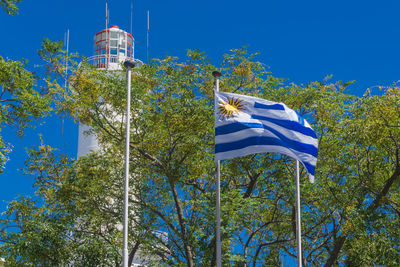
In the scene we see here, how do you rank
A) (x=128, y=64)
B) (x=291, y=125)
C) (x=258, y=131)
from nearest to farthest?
(x=258, y=131) → (x=291, y=125) → (x=128, y=64)

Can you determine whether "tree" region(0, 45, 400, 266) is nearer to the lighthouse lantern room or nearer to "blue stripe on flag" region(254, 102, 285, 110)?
"blue stripe on flag" region(254, 102, 285, 110)

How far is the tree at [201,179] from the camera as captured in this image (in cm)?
1975

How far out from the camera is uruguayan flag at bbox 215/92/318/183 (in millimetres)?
14188

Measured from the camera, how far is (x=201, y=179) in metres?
23.3

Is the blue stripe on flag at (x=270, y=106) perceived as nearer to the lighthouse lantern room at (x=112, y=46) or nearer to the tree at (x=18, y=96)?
the tree at (x=18, y=96)

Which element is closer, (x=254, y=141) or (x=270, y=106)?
(x=254, y=141)

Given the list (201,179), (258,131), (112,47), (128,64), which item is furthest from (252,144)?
(112,47)

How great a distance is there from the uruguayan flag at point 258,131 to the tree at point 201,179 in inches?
200

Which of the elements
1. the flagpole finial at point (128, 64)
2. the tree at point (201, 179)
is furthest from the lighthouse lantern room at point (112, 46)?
the flagpole finial at point (128, 64)

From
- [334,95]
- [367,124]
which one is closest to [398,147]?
[367,124]

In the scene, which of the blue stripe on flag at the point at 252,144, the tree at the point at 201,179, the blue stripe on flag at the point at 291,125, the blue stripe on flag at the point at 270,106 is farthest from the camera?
the tree at the point at 201,179

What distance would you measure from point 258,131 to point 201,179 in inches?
368

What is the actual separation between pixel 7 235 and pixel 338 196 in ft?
41.4

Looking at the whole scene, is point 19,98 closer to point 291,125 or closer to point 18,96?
point 18,96
